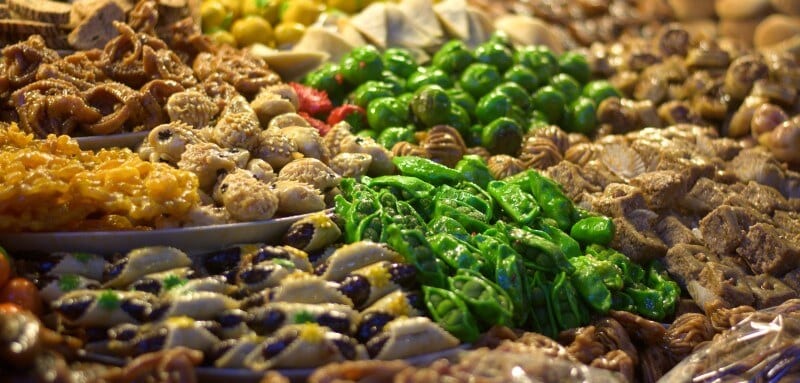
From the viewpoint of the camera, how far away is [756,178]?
11.8 ft

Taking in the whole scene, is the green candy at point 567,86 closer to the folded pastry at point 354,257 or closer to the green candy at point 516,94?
the green candy at point 516,94

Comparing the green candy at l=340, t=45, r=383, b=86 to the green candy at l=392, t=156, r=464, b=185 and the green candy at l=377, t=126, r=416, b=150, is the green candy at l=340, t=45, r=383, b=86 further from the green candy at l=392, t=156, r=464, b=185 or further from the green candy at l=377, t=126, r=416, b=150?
the green candy at l=392, t=156, r=464, b=185

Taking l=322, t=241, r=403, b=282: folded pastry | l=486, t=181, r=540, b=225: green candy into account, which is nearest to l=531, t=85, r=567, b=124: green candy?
l=486, t=181, r=540, b=225: green candy

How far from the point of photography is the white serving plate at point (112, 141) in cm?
295

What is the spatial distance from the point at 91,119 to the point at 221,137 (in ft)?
2.11

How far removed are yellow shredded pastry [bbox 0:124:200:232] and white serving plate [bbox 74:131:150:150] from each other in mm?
436

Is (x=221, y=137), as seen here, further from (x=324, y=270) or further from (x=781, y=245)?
(x=781, y=245)

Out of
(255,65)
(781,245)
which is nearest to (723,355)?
(781,245)

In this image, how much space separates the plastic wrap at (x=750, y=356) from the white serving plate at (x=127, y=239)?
1.56 meters

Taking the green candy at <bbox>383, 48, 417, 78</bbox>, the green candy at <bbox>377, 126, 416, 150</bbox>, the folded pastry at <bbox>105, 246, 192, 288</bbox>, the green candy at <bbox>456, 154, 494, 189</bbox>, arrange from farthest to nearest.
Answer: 1. the green candy at <bbox>383, 48, 417, 78</bbox>
2. the green candy at <bbox>377, 126, 416, 150</bbox>
3. the green candy at <bbox>456, 154, 494, 189</bbox>
4. the folded pastry at <bbox>105, 246, 192, 288</bbox>

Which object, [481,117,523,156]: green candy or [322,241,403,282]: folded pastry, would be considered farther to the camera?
[481,117,523,156]: green candy

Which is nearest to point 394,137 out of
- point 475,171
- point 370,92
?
point 370,92

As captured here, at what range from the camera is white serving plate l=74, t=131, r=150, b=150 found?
2.95 meters

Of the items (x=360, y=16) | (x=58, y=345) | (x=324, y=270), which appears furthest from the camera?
(x=360, y=16)
